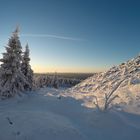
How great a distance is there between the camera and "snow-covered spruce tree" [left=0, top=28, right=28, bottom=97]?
28.3 metres

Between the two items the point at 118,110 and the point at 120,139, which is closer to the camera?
the point at 120,139

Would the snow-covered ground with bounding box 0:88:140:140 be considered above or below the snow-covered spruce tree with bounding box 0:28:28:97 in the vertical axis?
below

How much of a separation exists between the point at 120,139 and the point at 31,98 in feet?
57.4

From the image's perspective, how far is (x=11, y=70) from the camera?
2878 cm

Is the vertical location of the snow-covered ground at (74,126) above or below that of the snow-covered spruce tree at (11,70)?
below

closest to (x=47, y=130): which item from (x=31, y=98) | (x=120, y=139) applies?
(x=120, y=139)

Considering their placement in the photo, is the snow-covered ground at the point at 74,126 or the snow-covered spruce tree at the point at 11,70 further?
the snow-covered spruce tree at the point at 11,70

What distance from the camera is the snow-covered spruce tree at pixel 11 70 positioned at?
2831 centimetres

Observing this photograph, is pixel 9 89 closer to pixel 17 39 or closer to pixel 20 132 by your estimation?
pixel 17 39

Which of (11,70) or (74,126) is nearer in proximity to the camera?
(74,126)

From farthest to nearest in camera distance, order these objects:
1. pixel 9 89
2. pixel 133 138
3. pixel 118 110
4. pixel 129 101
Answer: pixel 9 89, pixel 129 101, pixel 118 110, pixel 133 138

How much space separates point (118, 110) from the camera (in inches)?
691

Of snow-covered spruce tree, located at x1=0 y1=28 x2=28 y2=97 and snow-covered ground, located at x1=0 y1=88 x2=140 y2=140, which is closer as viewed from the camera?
snow-covered ground, located at x1=0 y1=88 x2=140 y2=140

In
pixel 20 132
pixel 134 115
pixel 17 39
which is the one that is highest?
pixel 17 39
